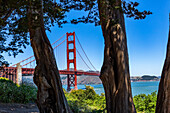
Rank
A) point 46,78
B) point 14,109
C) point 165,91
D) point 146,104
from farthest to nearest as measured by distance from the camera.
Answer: point 146,104, point 14,109, point 46,78, point 165,91

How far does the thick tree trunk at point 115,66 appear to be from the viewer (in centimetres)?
276

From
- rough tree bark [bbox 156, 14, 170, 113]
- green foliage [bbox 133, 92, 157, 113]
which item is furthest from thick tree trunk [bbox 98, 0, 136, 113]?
green foliage [bbox 133, 92, 157, 113]

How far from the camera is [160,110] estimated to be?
2.07 metres

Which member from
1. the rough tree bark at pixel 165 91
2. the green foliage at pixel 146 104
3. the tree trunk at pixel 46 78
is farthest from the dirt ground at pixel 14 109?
the rough tree bark at pixel 165 91

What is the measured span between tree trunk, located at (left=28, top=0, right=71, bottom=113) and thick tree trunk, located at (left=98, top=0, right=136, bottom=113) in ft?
2.39

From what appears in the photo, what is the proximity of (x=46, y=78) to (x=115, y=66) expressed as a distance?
1080mm

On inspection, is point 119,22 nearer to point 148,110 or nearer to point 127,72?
point 127,72

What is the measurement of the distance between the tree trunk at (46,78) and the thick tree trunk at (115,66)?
0.73m

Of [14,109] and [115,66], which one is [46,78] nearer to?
[115,66]

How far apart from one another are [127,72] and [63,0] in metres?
1.73

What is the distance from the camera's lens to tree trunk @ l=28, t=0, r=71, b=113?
9.35ft

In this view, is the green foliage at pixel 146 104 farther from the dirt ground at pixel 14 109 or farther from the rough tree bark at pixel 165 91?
the rough tree bark at pixel 165 91

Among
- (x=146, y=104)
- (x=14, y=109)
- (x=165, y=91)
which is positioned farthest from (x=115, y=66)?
(x=14, y=109)

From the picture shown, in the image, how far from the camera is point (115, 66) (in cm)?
289
